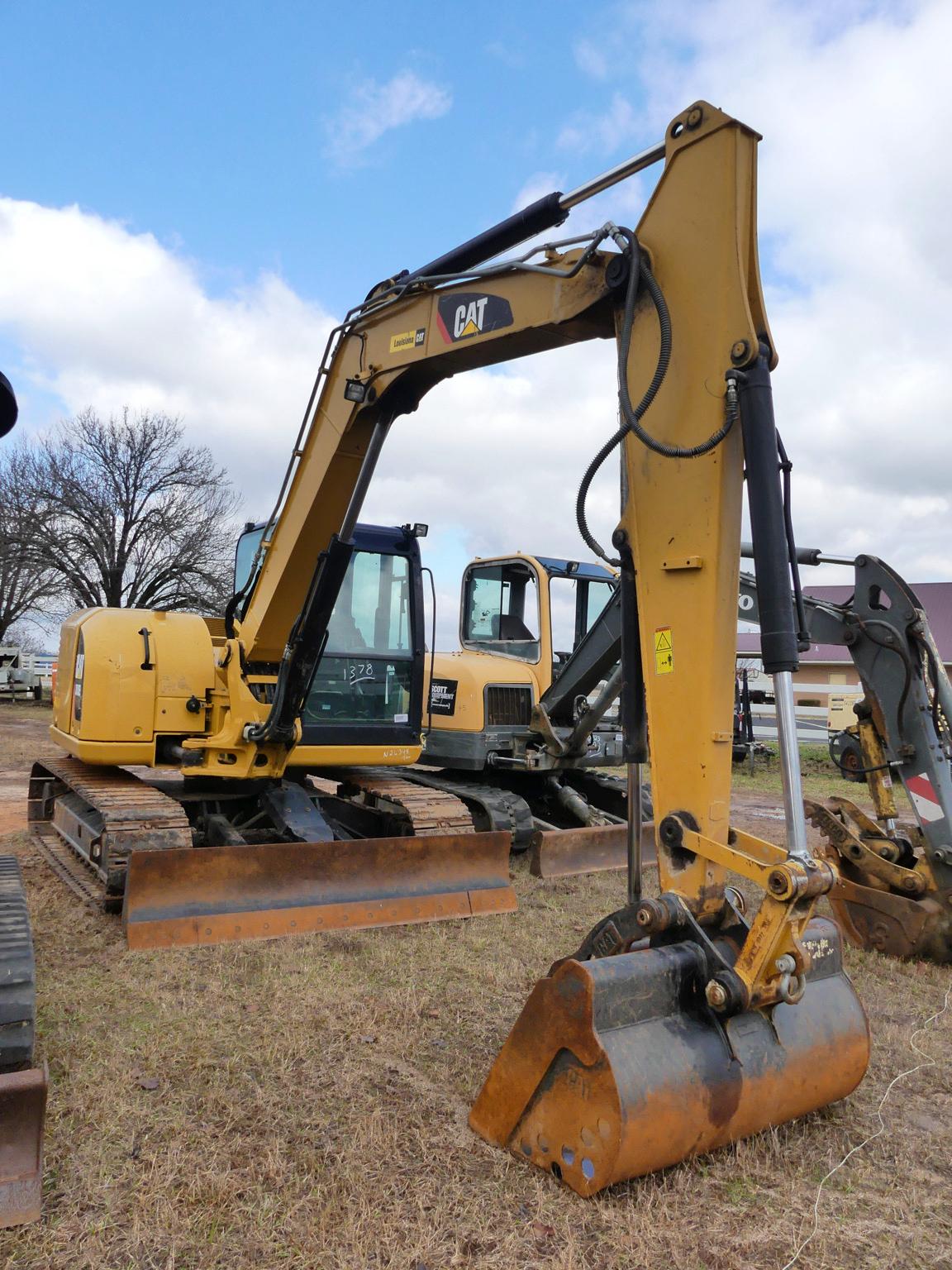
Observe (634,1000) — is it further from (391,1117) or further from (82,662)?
(82,662)

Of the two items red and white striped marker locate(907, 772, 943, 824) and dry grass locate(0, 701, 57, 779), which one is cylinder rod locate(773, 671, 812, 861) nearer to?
red and white striped marker locate(907, 772, 943, 824)

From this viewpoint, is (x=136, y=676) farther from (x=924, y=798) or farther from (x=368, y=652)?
(x=924, y=798)

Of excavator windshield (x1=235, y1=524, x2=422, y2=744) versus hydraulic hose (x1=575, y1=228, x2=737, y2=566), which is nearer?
hydraulic hose (x1=575, y1=228, x2=737, y2=566)

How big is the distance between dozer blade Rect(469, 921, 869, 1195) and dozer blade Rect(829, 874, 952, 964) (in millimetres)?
2200

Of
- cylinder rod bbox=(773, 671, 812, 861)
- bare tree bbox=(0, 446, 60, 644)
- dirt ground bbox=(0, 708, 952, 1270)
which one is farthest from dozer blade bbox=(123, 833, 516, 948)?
bare tree bbox=(0, 446, 60, 644)

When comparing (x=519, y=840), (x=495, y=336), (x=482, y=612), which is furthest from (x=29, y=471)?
(x=495, y=336)

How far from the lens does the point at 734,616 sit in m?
3.35

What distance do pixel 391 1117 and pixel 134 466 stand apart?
30.7 metres

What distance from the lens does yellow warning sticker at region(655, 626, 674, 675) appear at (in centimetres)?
343

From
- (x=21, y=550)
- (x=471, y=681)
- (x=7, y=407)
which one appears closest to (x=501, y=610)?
(x=471, y=681)

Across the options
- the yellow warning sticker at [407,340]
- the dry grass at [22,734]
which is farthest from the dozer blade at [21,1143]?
the dry grass at [22,734]

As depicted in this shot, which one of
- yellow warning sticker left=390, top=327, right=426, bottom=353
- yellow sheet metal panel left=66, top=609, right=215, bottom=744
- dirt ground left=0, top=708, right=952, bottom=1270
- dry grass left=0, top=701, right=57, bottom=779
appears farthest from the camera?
dry grass left=0, top=701, right=57, bottom=779

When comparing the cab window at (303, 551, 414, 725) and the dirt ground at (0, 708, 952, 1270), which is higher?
the cab window at (303, 551, 414, 725)

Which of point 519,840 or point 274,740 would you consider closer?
point 274,740
